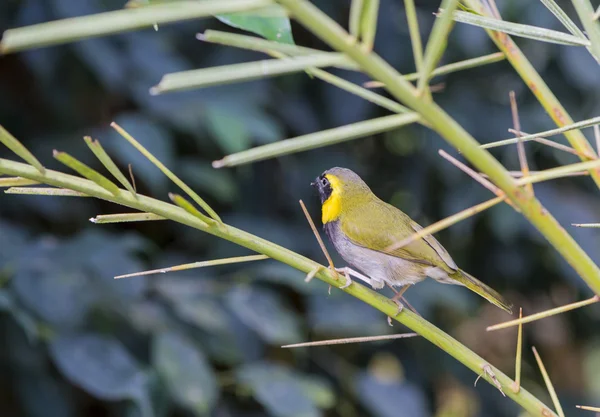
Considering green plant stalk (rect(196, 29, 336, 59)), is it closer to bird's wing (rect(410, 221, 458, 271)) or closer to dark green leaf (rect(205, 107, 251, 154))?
bird's wing (rect(410, 221, 458, 271))

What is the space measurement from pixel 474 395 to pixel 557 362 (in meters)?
0.58

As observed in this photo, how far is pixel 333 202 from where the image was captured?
145 centimetres

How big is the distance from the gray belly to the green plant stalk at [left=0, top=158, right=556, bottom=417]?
663 mm

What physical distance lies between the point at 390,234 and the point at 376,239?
45 millimetres

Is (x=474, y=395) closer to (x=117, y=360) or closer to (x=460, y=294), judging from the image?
(x=460, y=294)

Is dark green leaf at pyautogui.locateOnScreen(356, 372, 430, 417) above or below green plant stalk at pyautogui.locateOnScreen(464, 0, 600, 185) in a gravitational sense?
below

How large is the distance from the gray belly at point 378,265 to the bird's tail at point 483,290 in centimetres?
9

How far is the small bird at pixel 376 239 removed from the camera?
1.17 meters

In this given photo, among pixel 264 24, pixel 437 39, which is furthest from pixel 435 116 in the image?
pixel 264 24

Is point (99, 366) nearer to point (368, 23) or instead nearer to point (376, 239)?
point (376, 239)

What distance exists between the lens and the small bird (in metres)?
1.17

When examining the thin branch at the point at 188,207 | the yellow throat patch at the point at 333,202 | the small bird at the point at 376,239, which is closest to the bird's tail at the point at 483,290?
the small bird at the point at 376,239

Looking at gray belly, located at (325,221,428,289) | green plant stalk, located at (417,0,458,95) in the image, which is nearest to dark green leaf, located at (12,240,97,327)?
gray belly, located at (325,221,428,289)

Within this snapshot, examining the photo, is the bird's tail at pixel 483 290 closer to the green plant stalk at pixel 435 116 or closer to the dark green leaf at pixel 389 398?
the green plant stalk at pixel 435 116
